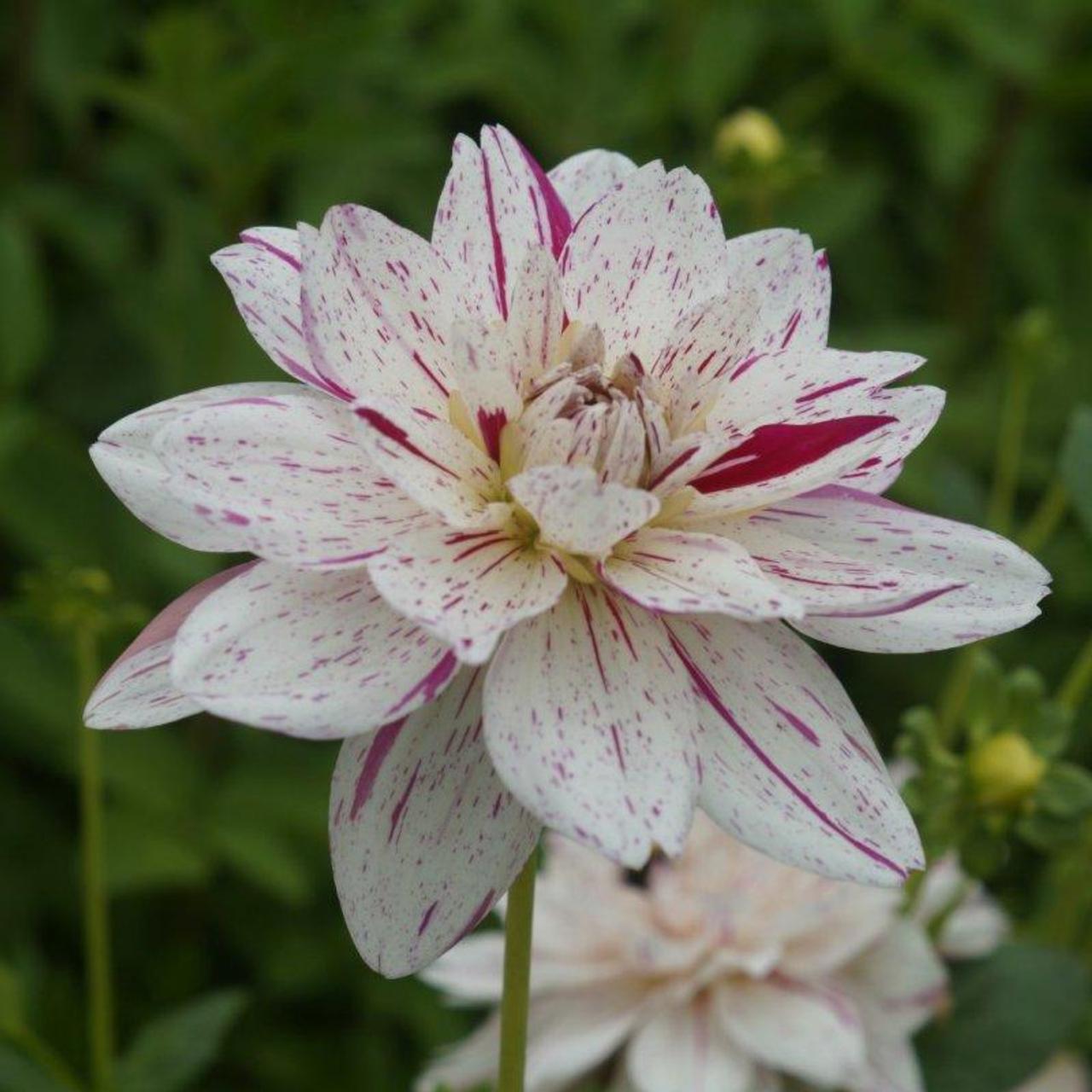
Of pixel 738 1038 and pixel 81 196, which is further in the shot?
pixel 81 196

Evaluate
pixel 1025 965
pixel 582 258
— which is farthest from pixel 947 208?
pixel 582 258

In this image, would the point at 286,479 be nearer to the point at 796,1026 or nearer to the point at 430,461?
the point at 430,461

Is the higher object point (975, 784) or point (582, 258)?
point (582, 258)

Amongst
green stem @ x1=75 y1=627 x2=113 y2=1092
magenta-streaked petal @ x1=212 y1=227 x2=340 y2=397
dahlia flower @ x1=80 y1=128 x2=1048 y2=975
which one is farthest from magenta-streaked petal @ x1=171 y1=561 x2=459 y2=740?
green stem @ x1=75 y1=627 x2=113 y2=1092

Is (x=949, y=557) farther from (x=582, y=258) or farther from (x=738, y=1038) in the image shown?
(x=738, y=1038)

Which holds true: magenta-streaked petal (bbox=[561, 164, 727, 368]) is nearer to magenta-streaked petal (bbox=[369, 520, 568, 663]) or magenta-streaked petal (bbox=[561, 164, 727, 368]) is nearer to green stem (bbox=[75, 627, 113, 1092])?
magenta-streaked petal (bbox=[369, 520, 568, 663])

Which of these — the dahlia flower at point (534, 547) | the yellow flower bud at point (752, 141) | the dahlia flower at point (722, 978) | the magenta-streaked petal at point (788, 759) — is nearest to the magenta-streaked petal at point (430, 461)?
the dahlia flower at point (534, 547)

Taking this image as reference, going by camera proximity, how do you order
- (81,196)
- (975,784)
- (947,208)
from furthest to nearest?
(947,208) → (81,196) → (975,784)
